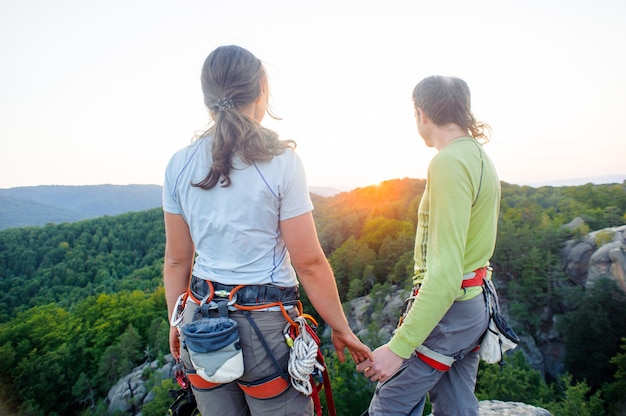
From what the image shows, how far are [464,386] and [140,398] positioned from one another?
140 feet

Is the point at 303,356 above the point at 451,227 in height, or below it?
below

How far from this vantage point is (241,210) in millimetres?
1911

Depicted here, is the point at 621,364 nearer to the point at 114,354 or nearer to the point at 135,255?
the point at 114,354

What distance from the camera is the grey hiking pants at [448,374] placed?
2312mm

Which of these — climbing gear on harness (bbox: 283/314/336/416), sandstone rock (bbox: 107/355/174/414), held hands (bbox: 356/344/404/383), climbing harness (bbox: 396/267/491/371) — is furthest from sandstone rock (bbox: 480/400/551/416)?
sandstone rock (bbox: 107/355/174/414)

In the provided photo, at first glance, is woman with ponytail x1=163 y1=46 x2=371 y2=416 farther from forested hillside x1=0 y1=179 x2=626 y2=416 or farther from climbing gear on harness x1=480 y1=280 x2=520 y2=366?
forested hillside x1=0 y1=179 x2=626 y2=416

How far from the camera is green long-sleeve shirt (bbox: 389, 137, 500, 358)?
2041 millimetres

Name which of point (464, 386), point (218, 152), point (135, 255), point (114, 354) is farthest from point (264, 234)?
point (135, 255)

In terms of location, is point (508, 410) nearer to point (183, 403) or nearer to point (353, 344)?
point (353, 344)

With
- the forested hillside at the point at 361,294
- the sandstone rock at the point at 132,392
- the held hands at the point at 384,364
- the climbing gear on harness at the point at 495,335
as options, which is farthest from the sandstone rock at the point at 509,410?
the sandstone rock at the point at 132,392

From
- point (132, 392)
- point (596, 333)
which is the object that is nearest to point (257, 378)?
point (596, 333)

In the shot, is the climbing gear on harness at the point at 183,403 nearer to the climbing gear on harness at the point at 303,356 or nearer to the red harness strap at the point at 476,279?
the climbing gear on harness at the point at 303,356

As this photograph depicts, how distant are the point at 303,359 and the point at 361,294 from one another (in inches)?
1534

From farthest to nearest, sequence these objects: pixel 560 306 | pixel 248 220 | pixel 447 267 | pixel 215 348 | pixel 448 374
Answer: pixel 560 306, pixel 448 374, pixel 447 267, pixel 248 220, pixel 215 348
